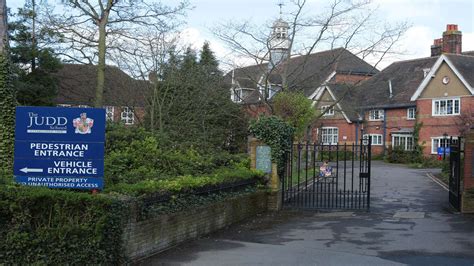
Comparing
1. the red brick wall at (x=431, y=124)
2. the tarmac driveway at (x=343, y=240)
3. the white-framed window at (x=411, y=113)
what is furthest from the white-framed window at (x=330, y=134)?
the tarmac driveway at (x=343, y=240)

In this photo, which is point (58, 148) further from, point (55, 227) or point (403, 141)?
point (403, 141)

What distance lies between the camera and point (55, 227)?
7.79 metres

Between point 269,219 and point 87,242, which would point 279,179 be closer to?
point 269,219

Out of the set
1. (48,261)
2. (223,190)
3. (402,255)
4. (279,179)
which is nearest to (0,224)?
(48,261)

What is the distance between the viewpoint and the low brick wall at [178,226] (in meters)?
8.55

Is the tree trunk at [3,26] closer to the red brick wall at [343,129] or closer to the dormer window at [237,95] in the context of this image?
the dormer window at [237,95]

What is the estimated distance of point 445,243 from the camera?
1064 centimetres

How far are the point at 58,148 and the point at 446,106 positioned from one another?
39.9m

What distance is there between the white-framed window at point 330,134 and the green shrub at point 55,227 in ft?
151

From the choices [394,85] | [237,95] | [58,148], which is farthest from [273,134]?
[394,85]

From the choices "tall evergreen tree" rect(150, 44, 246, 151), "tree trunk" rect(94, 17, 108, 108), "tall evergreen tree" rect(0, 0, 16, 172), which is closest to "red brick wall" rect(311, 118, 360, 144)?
"tall evergreen tree" rect(150, 44, 246, 151)

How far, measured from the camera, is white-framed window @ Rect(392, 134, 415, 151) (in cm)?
4569

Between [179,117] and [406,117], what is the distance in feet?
84.3

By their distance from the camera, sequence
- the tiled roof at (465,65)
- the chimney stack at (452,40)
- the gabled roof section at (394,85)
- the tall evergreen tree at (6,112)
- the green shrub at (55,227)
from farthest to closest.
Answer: the chimney stack at (452,40), the gabled roof section at (394,85), the tiled roof at (465,65), the tall evergreen tree at (6,112), the green shrub at (55,227)
